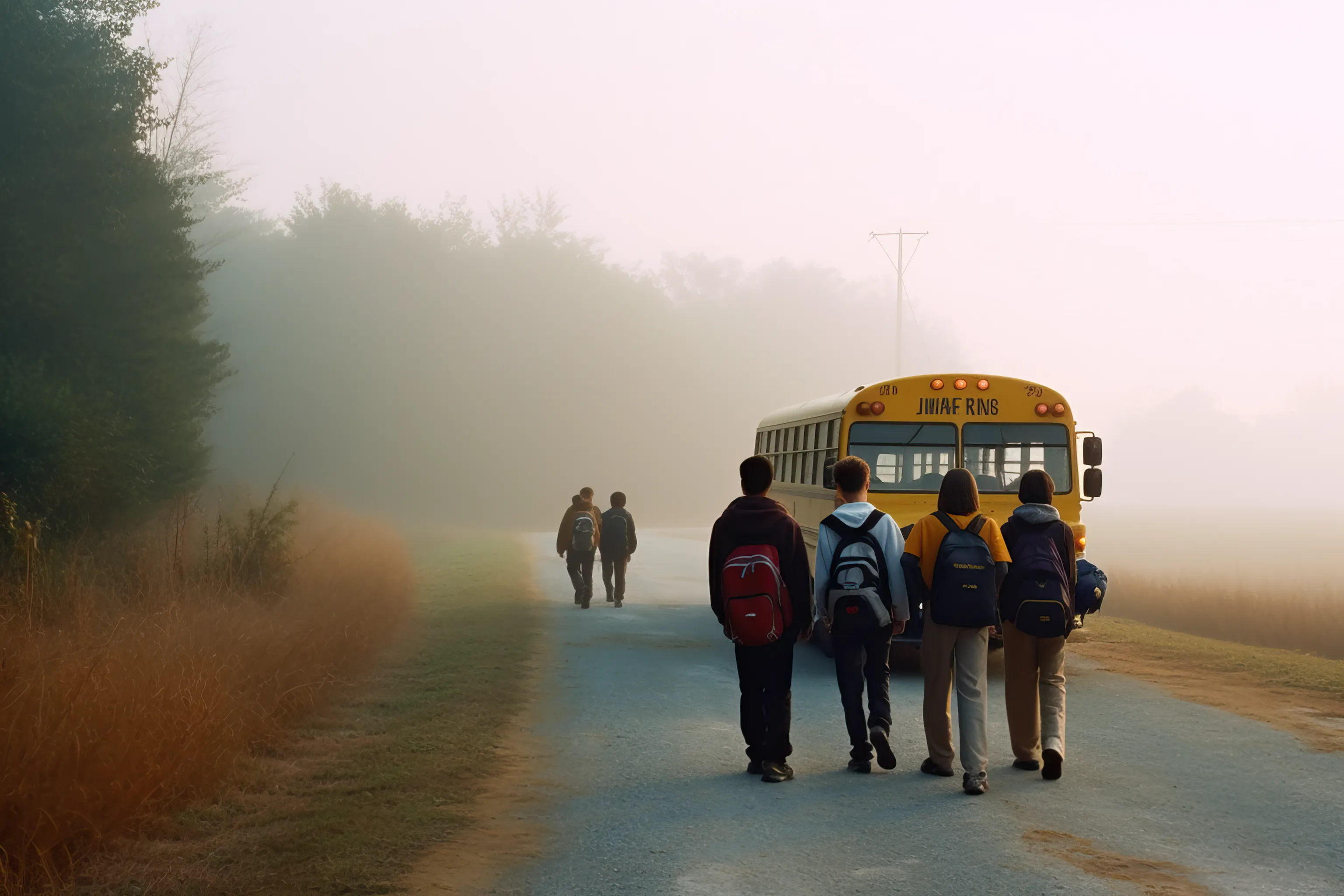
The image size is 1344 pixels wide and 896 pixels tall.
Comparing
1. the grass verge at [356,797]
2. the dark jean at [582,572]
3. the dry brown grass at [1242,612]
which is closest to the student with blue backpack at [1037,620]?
the grass verge at [356,797]

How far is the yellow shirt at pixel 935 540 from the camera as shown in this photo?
8086 millimetres

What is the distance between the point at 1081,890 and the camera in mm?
5797

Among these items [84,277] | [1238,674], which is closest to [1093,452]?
[1238,674]

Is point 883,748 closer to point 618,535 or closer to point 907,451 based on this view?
point 907,451

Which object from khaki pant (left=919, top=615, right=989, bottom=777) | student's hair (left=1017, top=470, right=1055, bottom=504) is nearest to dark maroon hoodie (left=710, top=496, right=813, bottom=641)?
khaki pant (left=919, top=615, right=989, bottom=777)

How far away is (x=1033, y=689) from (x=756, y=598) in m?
2.00

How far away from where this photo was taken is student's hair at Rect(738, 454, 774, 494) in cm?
828

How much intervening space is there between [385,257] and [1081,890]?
80.6 meters

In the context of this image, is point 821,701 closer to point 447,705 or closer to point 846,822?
point 447,705

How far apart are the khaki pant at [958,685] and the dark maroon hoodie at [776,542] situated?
0.80 meters

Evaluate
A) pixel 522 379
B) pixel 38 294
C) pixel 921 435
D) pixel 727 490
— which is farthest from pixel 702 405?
pixel 921 435

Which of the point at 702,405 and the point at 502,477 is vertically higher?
the point at 702,405

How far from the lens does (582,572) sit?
1931cm

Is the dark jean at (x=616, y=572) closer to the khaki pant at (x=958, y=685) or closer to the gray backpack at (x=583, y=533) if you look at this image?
the gray backpack at (x=583, y=533)
